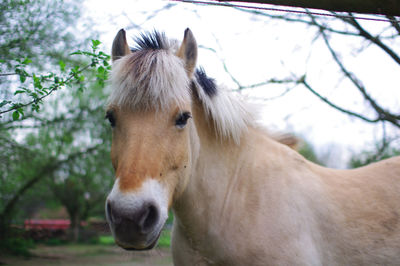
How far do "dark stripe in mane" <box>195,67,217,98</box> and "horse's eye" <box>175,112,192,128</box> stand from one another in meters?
0.43

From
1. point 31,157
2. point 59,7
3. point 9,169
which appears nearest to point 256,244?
point 59,7

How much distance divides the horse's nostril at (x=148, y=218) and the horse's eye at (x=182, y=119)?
632mm

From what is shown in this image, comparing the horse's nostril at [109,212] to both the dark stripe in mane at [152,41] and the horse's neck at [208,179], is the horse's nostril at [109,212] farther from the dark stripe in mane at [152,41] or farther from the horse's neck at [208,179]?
the dark stripe in mane at [152,41]

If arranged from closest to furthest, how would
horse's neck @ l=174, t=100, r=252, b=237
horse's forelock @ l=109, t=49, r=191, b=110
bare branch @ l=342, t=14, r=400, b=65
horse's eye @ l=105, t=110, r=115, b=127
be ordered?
horse's forelock @ l=109, t=49, r=191, b=110 → horse's eye @ l=105, t=110, r=115, b=127 → horse's neck @ l=174, t=100, r=252, b=237 → bare branch @ l=342, t=14, r=400, b=65

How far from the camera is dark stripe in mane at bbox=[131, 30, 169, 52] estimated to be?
2.58 metres

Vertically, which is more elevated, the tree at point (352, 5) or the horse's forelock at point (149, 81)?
the tree at point (352, 5)

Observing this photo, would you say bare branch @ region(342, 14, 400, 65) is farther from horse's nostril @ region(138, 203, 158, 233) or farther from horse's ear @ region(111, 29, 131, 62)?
horse's nostril @ region(138, 203, 158, 233)

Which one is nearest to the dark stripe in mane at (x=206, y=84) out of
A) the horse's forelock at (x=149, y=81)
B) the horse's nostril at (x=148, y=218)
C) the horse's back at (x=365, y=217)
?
the horse's forelock at (x=149, y=81)

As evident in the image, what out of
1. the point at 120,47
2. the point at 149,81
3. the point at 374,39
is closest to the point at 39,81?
the point at 120,47

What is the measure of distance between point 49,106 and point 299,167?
1240 centimetres

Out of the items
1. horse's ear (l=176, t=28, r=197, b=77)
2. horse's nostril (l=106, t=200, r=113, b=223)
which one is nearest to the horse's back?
horse's ear (l=176, t=28, r=197, b=77)

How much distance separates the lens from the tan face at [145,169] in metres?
1.81

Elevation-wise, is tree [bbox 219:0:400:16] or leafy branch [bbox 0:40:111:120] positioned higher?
tree [bbox 219:0:400:16]

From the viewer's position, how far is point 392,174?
3180 mm
